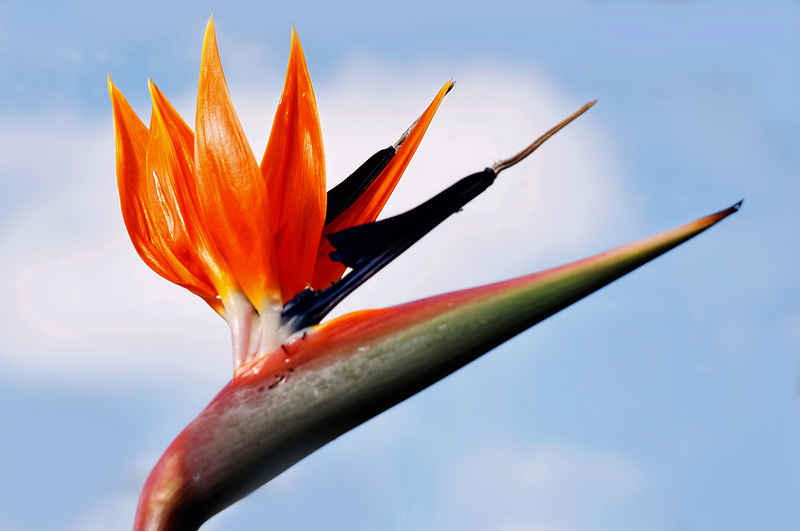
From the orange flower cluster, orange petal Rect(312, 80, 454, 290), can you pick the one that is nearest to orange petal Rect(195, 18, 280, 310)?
the orange flower cluster

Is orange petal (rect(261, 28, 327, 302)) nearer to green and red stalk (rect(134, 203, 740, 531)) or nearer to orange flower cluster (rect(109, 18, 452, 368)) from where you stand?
orange flower cluster (rect(109, 18, 452, 368))

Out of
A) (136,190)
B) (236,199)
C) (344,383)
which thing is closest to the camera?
(344,383)

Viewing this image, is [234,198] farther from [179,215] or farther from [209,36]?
[209,36]

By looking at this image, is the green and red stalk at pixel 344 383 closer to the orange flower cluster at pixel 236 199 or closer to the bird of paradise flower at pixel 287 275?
the bird of paradise flower at pixel 287 275

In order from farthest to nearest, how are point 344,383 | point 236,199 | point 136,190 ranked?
point 136,190
point 236,199
point 344,383

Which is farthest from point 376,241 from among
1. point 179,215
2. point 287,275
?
point 179,215

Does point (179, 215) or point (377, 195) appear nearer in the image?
point (179, 215)

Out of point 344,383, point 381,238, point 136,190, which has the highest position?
point 136,190

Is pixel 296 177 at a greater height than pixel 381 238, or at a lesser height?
greater
